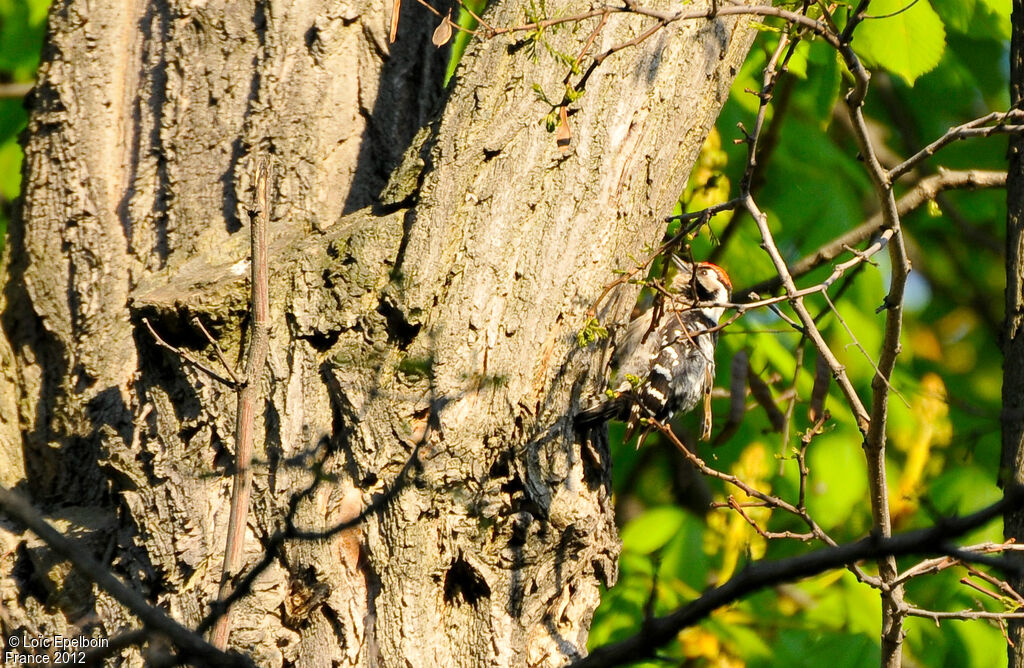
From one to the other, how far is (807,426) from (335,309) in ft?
8.68

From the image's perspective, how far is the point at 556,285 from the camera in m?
2.37

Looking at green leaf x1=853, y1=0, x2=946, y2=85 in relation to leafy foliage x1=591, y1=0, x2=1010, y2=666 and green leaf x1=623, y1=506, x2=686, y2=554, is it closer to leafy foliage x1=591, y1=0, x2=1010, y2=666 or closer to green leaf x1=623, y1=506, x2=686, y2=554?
leafy foliage x1=591, y1=0, x2=1010, y2=666

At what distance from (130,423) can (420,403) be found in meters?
0.86

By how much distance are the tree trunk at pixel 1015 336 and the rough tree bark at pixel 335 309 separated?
3.38 feet

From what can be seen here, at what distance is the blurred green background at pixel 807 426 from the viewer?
3516 millimetres

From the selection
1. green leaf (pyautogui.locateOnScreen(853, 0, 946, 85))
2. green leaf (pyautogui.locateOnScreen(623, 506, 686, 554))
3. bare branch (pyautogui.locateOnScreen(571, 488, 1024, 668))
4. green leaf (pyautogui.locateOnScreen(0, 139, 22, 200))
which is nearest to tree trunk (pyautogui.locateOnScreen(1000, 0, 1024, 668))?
green leaf (pyautogui.locateOnScreen(853, 0, 946, 85))

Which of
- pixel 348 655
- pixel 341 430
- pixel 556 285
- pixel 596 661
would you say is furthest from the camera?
pixel 556 285

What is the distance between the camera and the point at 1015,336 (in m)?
2.77

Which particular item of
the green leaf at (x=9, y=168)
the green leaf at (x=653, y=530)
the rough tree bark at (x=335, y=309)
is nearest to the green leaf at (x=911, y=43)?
the rough tree bark at (x=335, y=309)

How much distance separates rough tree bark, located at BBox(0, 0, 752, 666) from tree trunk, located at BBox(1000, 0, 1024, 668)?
1.03 meters

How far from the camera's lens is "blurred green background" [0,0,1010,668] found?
3516mm

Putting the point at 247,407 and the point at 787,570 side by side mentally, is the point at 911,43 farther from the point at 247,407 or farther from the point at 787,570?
the point at 787,570

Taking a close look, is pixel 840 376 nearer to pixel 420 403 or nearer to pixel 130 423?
pixel 420 403

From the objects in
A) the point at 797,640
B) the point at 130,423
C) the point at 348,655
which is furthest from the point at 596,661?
the point at 797,640
